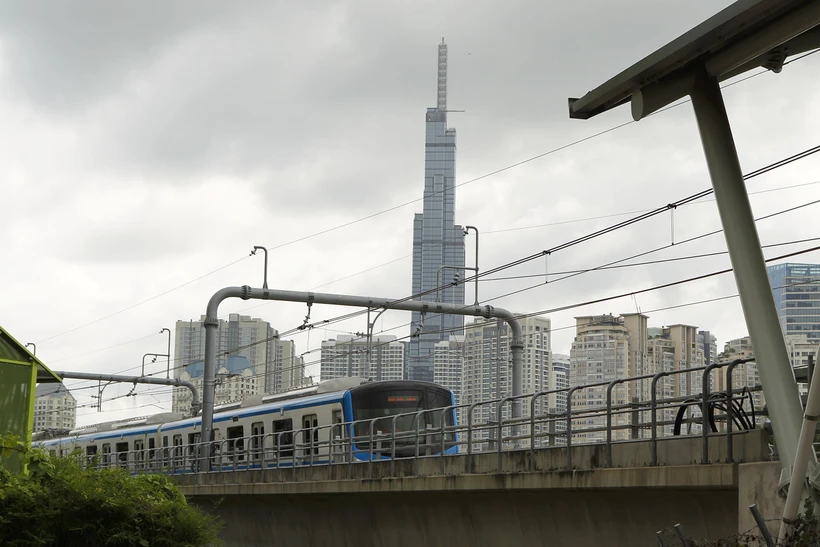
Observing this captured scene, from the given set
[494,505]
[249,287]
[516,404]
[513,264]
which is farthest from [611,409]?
[249,287]

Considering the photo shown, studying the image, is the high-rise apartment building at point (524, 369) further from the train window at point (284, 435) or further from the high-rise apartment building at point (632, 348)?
the train window at point (284, 435)

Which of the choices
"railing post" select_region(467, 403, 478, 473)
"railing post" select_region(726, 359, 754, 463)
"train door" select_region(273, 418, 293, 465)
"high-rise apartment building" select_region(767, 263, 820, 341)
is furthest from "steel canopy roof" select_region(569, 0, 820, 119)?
"train door" select_region(273, 418, 293, 465)

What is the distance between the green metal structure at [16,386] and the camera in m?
17.3

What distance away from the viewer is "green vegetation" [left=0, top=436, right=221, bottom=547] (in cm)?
1228

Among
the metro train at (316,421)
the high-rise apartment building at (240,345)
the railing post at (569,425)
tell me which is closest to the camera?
the railing post at (569,425)

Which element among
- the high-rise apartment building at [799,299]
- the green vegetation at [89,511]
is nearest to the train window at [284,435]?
the high-rise apartment building at [799,299]

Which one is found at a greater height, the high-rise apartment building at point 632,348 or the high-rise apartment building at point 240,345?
the high-rise apartment building at point 240,345

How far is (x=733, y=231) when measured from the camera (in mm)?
10320

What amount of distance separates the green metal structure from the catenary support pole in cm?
1044

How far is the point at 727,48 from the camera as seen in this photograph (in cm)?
991

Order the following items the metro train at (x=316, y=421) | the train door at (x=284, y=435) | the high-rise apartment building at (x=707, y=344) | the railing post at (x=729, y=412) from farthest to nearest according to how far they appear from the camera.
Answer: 1. the high-rise apartment building at (x=707, y=344)
2. the train door at (x=284, y=435)
3. the metro train at (x=316, y=421)
4. the railing post at (x=729, y=412)

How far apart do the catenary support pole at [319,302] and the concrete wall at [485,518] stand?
508 cm

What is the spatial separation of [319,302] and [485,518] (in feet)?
50.3

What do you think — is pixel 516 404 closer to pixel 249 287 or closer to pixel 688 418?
pixel 249 287
